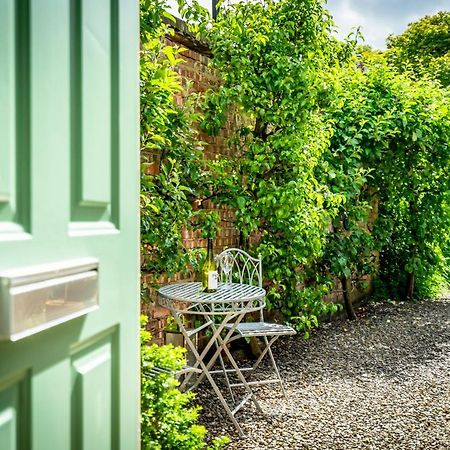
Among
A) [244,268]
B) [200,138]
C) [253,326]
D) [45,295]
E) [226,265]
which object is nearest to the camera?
[45,295]

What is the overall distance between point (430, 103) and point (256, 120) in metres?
2.35

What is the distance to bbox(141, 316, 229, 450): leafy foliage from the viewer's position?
2.33 meters

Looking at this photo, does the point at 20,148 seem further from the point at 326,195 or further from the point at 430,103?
the point at 430,103

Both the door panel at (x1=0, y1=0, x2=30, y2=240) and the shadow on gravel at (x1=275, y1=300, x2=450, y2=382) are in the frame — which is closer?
the door panel at (x1=0, y1=0, x2=30, y2=240)

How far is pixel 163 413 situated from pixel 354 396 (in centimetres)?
194

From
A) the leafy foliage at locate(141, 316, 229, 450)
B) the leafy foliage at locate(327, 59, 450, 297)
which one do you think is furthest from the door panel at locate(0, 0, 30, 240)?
the leafy foliage at locate(327, 59, 450, 297)

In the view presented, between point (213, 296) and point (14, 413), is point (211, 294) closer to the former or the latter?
point (213, 296)

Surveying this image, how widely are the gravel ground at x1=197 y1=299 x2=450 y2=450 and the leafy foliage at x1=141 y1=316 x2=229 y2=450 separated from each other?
Answer: 80cm

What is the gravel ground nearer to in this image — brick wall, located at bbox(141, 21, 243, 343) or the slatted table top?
brick wall, located at bbox(141, 21, 243, 343)

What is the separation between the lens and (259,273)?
4273 mm

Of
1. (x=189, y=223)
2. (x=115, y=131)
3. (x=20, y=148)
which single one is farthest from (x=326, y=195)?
(x=20, y=148)

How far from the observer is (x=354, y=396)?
156 inches

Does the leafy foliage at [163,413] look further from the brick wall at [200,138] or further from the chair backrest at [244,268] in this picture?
the chair backrest at [244,268]

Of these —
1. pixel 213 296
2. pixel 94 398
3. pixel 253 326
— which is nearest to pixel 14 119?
Result: pixel 94 398
